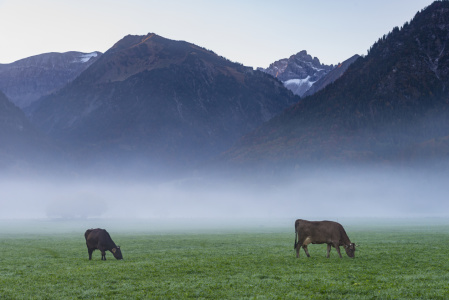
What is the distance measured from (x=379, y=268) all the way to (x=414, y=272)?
234 cm

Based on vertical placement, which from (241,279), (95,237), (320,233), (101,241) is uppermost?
(95,237)

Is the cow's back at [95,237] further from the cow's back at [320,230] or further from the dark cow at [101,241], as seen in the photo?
the cow's back at [320,230]

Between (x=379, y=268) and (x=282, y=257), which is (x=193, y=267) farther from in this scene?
(x=379, y=268)

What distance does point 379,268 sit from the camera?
28.0 meters

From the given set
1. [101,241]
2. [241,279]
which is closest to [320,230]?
[241,279]

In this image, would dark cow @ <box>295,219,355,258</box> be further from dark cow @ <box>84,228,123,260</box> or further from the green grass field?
dark cow @ <box>84,228,123,260</box>

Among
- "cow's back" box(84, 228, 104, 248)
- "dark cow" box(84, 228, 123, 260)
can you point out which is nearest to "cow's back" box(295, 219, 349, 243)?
"dark cow" box(84, 228, 123, 260)

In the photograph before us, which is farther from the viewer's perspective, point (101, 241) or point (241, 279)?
point (101, 241)

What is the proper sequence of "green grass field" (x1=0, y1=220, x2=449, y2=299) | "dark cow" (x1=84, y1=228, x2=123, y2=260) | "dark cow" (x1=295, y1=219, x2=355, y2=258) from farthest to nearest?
"dark cow" (x1=84, y1=228, x2=123, y2=260) → "dark cow" (x1=295, y1=219, x2=355, y2=258) → "green grass field" (x1=0, y1=220, x2=449, y2=299)

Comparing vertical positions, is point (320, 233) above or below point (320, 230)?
below

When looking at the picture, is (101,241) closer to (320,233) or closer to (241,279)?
(241,279)

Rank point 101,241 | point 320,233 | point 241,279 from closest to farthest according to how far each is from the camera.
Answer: point 241,279 → point 320,233 → point 101,241

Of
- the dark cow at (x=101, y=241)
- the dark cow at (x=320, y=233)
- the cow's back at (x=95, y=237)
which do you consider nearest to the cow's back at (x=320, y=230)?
the dark cow at (x=320, y=233)

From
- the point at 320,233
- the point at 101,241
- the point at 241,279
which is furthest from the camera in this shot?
the point at 101,241
